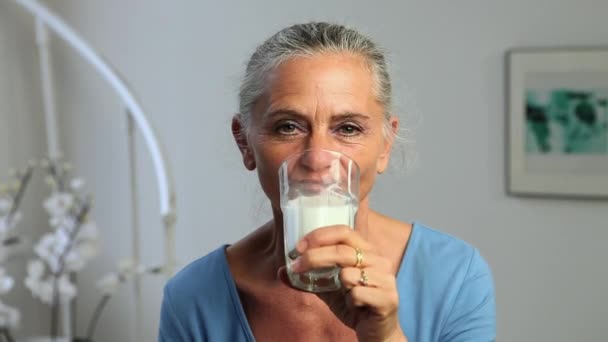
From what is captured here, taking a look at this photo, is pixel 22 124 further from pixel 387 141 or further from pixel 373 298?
pixel 373 298

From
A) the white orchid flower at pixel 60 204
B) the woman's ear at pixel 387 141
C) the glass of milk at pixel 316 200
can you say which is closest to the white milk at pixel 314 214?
the glass of milk at pixel 316 200

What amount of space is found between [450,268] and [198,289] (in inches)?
18.4

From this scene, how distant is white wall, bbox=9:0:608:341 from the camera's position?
106 inches

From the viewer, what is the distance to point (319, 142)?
109 centimetres

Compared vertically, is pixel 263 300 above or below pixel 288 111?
below

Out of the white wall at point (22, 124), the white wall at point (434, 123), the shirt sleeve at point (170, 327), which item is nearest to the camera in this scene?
the shirt sleeve at point (170, 327)

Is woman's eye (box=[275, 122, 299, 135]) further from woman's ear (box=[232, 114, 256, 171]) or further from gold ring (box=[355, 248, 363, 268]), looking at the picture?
gold ring (box=[355, 248, 363, 268])

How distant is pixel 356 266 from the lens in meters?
0.90

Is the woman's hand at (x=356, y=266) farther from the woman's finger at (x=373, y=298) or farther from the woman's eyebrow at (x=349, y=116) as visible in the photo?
the woman's eyebrow at (x=349, y=116)

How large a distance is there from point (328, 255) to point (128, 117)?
2223 millimetres

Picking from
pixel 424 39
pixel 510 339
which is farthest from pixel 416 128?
pixel 510 339

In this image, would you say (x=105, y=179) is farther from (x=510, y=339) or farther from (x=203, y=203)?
(x=510, y=339)

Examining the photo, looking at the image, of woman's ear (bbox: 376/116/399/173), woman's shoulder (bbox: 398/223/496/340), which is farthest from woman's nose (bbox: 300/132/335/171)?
woman's shoulder (bbox: 398/223/496/340)

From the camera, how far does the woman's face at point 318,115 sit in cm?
110
